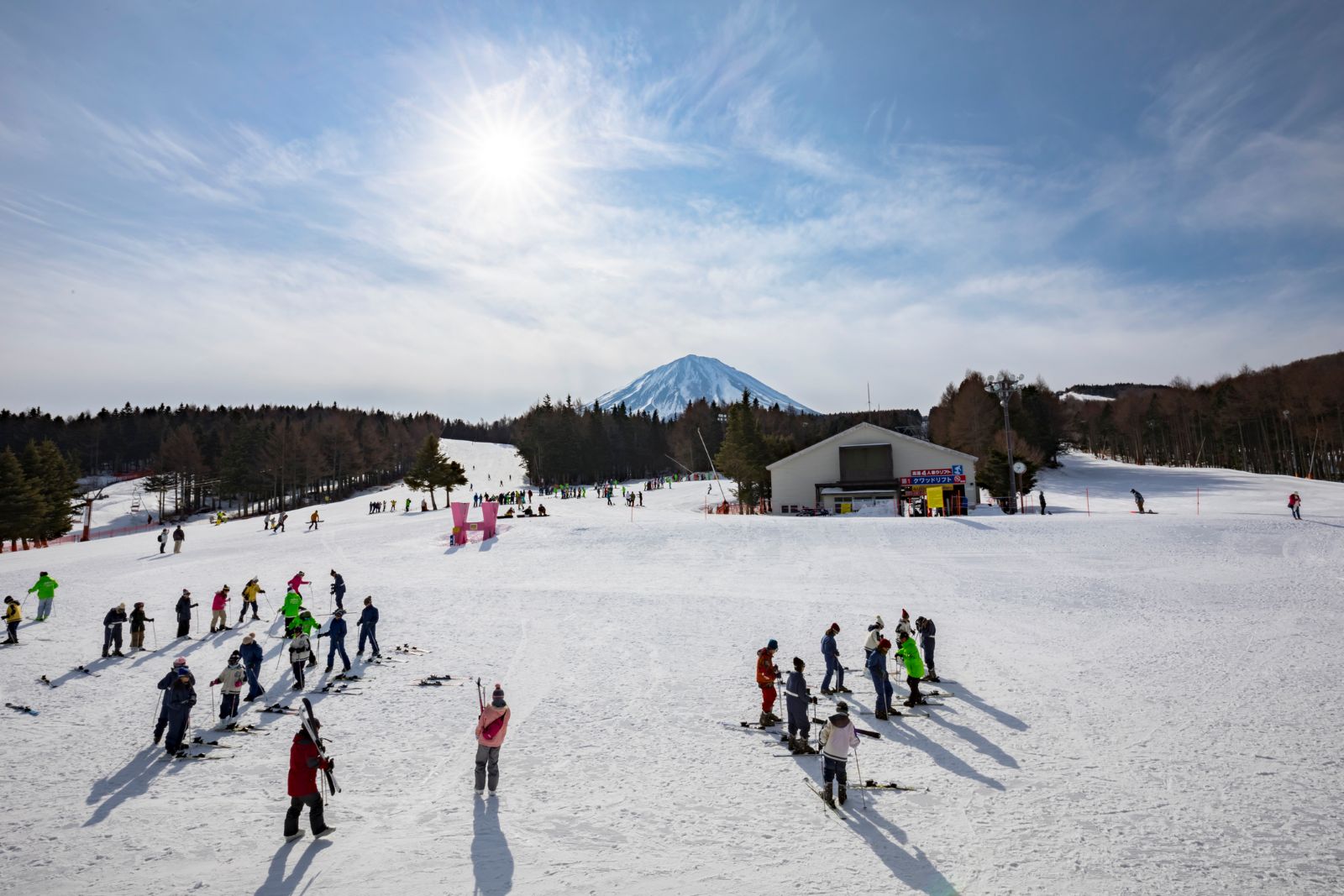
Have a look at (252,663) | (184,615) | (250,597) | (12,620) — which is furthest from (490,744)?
(12,620)

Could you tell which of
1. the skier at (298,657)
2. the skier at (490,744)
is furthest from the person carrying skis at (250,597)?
the skier at (490,744)

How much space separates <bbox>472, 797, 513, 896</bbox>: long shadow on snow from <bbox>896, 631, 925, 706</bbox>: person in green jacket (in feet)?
26.2

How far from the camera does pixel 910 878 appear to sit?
7.02 m

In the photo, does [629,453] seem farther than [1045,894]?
Yes

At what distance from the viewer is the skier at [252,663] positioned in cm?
1292

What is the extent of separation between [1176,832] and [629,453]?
335 ft

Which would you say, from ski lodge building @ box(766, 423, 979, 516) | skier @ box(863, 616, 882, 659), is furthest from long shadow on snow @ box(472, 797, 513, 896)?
ski lodge building @ box(766, 423, 979, 516)

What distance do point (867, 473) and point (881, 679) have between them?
39.4m

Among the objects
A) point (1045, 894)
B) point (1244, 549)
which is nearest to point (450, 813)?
point (1045, 894)

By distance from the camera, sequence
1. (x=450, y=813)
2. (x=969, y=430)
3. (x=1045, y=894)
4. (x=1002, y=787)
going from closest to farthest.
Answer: (x=1045, y=894), (x=450, y=813), (x=1002, y=787), (x=969, y=430)

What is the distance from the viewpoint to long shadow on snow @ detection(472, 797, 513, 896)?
22.6ft

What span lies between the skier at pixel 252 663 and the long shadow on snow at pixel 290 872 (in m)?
6.32

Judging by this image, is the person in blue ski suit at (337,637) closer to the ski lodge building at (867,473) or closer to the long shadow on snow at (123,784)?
the long shadow on snow at (123,784)

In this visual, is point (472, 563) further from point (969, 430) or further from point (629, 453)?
point (629, 453)
